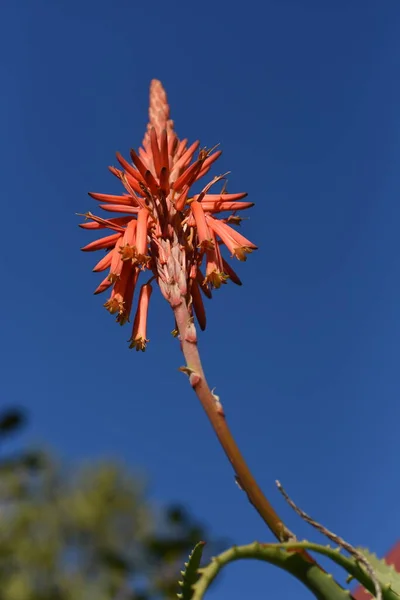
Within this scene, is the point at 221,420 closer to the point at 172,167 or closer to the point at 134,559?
the point at 172,167

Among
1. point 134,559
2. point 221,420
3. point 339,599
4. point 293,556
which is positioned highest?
point 134,559

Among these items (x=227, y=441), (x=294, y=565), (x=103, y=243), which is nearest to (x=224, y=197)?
(x=103, y=243)

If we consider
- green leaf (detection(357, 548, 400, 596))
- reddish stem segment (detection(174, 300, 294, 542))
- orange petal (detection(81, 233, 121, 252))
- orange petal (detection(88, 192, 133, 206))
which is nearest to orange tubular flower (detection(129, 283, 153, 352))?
orange petal (detection(81, 233, 121, 252))

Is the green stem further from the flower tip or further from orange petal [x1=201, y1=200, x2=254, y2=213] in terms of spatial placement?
orange petal [x1=201, y1=200, x2=254, y2=213]

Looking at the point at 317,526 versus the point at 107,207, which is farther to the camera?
the point at 107,207

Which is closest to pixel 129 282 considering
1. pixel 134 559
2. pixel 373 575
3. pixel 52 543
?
pixel 373 575

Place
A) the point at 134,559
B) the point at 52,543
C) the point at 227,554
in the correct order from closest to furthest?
the point at 227,554 → the point at 134,559 → the point at 52,543

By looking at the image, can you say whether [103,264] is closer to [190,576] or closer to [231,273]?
[231,273]
